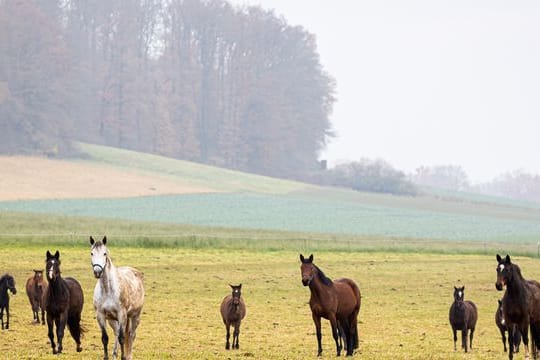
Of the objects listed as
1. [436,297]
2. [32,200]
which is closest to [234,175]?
[32,200]

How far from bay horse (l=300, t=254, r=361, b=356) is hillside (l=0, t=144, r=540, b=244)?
4662cm

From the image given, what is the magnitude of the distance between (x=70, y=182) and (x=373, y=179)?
137 feet

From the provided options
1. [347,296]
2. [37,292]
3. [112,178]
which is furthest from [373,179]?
[347,296]

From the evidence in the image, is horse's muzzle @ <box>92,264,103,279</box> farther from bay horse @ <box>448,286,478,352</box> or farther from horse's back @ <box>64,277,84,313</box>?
bay horse @ <box>448,286,478,352</box>

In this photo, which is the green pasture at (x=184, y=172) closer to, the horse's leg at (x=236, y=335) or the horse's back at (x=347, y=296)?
the horse's leg at (x=236, y=335)

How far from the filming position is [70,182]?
284ft

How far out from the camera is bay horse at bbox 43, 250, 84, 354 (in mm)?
20750

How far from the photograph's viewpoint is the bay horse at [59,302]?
20.8m

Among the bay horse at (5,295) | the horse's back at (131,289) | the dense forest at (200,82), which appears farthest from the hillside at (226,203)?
the horse's back at (131,289)

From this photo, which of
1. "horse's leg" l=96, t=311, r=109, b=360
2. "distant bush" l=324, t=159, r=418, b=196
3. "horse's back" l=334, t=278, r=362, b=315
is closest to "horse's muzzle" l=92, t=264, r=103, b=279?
"horse's leg" l=96, t=311, r=109, b=360

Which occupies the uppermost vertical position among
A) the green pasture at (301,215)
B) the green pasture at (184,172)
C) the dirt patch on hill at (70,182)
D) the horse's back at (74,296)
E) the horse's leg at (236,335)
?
the green pasture at (184,172)

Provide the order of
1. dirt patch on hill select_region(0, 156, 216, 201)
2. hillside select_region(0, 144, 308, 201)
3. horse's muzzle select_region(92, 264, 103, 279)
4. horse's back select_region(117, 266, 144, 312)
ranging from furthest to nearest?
hillside select_region(0, 144, 308, 201)
dirt patch on hill select_region(0, 156, 216, 201)
horse's back select_region(117, 266, 144, 312)
horse's muzzle select_region(92, 264, 103, 279)

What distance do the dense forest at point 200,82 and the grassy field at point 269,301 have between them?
59041 millimetres

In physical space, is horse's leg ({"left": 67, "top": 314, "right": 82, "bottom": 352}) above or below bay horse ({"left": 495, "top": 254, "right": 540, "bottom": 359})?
below
